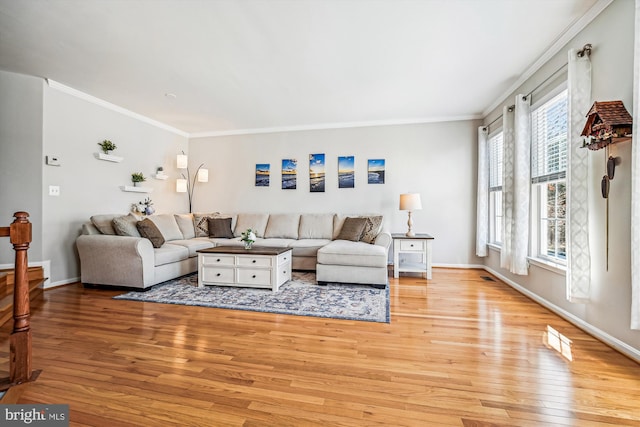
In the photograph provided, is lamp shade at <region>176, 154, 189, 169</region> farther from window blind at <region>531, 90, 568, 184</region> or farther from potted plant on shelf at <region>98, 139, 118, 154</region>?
window blind at <region>531, 90, 568, 184</region>

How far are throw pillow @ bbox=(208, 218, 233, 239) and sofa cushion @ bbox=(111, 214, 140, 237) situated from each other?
51.6 inches

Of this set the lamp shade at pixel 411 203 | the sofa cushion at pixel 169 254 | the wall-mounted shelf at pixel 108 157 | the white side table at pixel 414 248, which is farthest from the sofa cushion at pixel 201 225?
the lamp shade at pixel 411 203

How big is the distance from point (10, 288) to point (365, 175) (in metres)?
4.79

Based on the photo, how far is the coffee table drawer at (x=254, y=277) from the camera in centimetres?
347

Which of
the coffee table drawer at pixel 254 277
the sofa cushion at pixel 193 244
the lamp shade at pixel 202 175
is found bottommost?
the coffee table drawer at pixel 254 277

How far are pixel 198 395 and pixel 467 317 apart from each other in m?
2.34

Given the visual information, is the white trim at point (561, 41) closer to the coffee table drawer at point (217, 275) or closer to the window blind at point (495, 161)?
the window blind at point (495, 161)

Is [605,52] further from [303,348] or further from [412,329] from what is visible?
[303,348]

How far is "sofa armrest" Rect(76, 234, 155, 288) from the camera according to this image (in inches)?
134

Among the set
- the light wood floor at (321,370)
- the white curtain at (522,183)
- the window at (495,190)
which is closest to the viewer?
the light wood floor at (321,370)

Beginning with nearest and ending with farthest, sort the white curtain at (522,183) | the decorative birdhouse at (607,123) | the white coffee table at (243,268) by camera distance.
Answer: the decorative birdhouse at (607,123), the white curtain at (522,183), the white coffee table at (243,268)

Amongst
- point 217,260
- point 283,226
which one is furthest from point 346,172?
point 217,260

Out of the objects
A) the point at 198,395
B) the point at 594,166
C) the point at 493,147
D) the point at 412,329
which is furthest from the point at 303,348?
the point at 493,147

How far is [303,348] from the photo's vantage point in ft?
6.70
